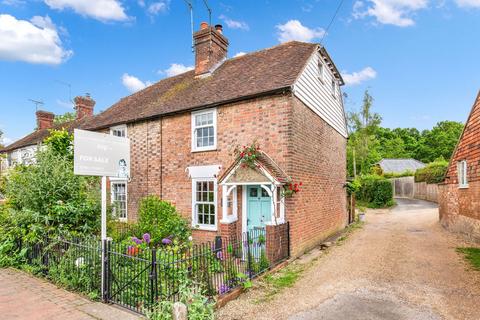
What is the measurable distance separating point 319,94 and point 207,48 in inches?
221

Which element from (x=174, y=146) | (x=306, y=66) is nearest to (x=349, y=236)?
(x=306, y=66)

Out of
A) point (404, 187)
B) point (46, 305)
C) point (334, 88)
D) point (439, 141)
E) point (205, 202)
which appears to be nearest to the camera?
point (46, 305)

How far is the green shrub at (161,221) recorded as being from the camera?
10547mm

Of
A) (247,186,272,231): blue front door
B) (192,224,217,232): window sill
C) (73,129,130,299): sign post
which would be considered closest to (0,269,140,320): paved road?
(73,129,130,299): sign post

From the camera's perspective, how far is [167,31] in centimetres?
1320

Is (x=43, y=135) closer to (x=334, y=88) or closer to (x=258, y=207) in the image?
(x=258, y=207)

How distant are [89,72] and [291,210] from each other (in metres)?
14.7

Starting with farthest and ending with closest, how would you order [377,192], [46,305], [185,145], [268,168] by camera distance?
1. [377,192]
2. [185,145]
3. [268,168]
4. [46,305]

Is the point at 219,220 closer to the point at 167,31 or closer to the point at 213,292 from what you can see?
the point at 213,292

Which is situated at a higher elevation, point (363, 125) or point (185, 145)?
point (363, 125)

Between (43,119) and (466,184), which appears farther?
(43,119)

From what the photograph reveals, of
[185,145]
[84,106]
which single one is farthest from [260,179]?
[84,106]

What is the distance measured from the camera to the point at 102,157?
6133mm

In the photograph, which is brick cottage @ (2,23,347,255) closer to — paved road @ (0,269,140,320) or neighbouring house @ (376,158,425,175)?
paved road @ (0,269,140,320)
